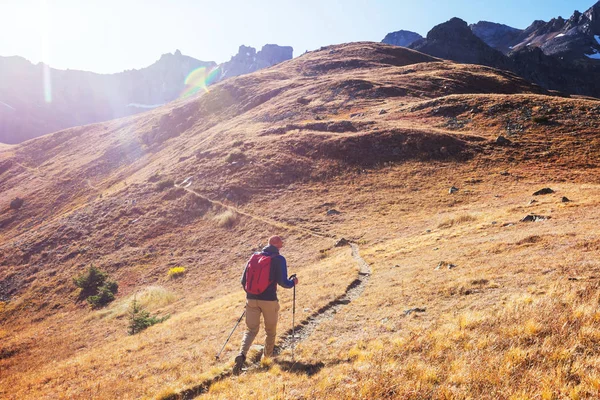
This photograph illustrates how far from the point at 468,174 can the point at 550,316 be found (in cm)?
3413

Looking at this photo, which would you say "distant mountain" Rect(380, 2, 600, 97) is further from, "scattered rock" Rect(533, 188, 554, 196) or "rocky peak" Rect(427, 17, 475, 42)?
"scattered rock" Rect(533, 188, 554, 196)

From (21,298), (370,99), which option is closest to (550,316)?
(21,298)

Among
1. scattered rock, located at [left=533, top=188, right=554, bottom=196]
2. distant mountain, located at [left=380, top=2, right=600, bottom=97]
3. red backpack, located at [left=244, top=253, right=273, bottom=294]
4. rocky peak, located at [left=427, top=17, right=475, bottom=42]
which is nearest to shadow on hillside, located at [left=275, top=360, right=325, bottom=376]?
red backpack, located at [left=244, top=253, right=273, bottom=294]

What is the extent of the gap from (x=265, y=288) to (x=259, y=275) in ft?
1.30

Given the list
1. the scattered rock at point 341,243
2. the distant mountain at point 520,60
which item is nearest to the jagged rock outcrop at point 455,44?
the distant mountain at point 520,60

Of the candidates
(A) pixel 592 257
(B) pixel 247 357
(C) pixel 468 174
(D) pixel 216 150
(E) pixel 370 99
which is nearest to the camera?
(B) pixel 247 357

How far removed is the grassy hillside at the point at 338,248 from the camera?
729 centimetres

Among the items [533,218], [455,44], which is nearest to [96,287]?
[533,218]

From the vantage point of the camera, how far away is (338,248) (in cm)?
2673

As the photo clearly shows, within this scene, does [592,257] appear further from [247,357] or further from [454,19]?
[454,19]

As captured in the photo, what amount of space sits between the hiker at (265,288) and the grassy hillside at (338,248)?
3.02ft

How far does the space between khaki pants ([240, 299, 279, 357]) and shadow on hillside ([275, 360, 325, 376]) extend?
0.86 meters

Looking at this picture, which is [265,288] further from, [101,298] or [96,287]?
[96,287]

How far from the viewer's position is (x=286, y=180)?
1784 inches
